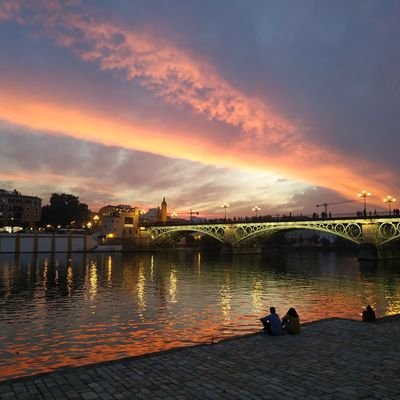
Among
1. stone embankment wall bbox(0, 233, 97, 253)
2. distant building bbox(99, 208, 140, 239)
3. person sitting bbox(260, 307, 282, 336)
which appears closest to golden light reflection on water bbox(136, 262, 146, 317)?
person sitting bbox(260, 307, 282, 336)

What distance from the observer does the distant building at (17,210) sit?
155375 mm

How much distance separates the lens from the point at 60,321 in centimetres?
2564

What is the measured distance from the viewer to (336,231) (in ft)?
315

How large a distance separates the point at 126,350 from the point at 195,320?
779 centimetres

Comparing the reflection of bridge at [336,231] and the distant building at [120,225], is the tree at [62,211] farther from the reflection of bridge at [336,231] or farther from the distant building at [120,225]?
the reflection of bridge at [336,231]

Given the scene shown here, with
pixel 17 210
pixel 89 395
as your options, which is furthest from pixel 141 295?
pixel 17 210

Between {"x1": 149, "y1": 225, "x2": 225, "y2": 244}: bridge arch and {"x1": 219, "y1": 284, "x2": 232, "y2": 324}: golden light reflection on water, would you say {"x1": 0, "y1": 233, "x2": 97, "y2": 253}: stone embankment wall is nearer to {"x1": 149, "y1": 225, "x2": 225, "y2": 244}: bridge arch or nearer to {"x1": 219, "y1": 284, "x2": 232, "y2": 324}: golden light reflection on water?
{"x1": 149, "y1": 225, "x2": 225, "y2": 244}: bridge arch

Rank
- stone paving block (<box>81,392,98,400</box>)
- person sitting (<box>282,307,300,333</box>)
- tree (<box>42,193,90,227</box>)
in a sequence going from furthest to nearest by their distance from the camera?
tree (<box>42,193,90,227</box>) < person sitting (<box>282,307,300,333</box>) < stone paving block (<box>81,392,98,400</box>)

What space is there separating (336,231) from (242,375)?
8982 cm

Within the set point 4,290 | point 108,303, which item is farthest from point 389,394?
point 4,290

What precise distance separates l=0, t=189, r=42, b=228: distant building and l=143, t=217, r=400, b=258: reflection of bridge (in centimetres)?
6566

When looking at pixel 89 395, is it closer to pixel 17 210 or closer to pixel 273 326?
pixel 273 326

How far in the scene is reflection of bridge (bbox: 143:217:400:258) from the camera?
89.8 metres

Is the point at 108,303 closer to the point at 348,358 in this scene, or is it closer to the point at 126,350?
the point at 126,350
